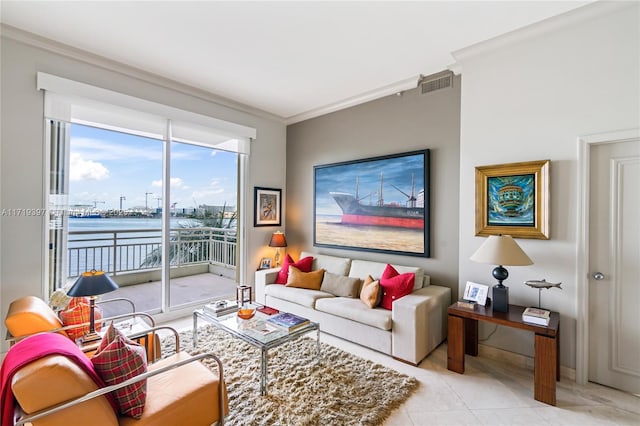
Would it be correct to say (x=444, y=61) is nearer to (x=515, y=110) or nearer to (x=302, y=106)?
(x=515, y=110)

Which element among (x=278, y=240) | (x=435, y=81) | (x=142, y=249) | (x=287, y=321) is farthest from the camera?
(x=278, y=240)

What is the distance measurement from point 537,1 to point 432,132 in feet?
4.87

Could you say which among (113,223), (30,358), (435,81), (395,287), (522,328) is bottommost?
(522,328)

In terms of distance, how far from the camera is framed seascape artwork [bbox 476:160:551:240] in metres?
2.62

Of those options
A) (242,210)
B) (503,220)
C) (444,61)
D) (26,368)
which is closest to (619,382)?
(503,220)

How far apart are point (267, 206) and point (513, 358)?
383cm

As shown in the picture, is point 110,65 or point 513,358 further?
point 110,65

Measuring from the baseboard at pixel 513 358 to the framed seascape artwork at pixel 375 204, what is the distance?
3.75 feet

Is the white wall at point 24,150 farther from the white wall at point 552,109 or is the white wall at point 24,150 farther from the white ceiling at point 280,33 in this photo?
the white wall at point 552,109

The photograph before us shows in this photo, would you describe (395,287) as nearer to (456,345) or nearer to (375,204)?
(456,345)

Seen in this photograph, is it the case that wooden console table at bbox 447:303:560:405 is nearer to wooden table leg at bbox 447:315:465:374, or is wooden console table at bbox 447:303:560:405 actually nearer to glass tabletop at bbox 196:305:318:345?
wooden table leg at bbox 447:315:465:374

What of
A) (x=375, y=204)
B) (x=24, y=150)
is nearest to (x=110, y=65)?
(x=24, y=150)

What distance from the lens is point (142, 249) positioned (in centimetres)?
456

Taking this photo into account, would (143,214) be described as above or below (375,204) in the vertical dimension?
below
